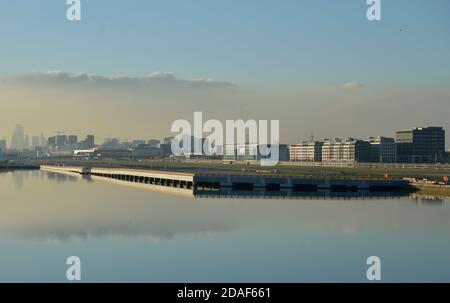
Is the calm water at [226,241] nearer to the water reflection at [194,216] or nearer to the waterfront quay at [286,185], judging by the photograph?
the water reflection at [194,216]

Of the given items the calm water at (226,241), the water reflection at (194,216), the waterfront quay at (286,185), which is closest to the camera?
the calm water at (226,241)

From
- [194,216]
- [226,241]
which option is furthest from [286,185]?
[226,241]

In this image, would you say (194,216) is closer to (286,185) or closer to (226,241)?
(226,241)

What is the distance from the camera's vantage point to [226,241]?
125 feet

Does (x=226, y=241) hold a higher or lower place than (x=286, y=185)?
lower

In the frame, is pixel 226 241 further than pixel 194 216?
No

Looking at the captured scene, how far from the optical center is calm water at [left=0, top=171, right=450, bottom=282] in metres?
29.4

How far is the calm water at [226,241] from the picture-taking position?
96.3 ft

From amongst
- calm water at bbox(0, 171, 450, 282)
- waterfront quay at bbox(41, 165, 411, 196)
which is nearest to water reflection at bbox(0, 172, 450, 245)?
calm water at bbox(0, 171, 450, 282)

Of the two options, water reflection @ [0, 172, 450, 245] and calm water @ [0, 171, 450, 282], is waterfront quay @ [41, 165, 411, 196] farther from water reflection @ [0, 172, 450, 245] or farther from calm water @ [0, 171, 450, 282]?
calm water @ [0, 171, 450, 282]

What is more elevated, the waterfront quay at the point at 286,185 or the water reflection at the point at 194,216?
the waterfront quay at the point at 286,185

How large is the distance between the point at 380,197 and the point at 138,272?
47054mm

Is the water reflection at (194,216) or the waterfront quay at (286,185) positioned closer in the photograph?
the water reflection at (194,216)

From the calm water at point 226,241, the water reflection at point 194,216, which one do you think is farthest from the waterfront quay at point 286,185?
the calm water at point 226,241
